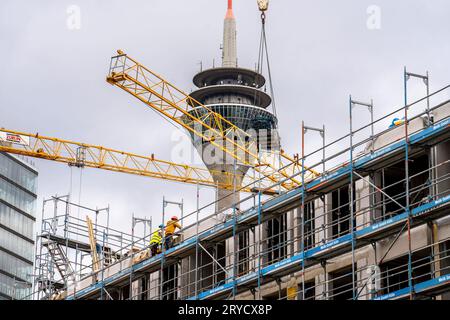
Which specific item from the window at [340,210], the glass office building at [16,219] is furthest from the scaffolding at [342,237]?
the glass office building at [16,219]

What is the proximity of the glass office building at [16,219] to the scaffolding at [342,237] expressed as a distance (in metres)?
121

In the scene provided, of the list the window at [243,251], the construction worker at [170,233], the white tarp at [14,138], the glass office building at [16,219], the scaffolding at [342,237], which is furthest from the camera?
the glass office building at [16,219]

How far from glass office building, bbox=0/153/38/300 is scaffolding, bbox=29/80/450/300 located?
398 feet

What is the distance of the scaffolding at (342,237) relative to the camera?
38.5 m

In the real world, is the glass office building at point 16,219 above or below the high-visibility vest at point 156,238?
above

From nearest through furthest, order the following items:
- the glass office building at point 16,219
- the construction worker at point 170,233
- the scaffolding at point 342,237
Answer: the scaffolding at point 342,237
the construction worker at point 170,233
the glass office building at point 16,219

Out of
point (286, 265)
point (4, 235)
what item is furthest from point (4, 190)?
point (286, 265)

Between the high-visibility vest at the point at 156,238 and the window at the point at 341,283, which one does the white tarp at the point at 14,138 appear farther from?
the window at the point at 341,283

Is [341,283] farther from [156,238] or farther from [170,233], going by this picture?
[156,238]

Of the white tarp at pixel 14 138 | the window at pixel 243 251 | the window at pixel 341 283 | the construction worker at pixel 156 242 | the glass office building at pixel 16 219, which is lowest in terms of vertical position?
the window at pixel 341 283

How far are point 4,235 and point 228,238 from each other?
130 m

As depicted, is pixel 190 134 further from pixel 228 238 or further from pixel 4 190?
pixel 228 238

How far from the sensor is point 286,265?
43.4 metres

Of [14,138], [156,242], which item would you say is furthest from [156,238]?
[14,138]
